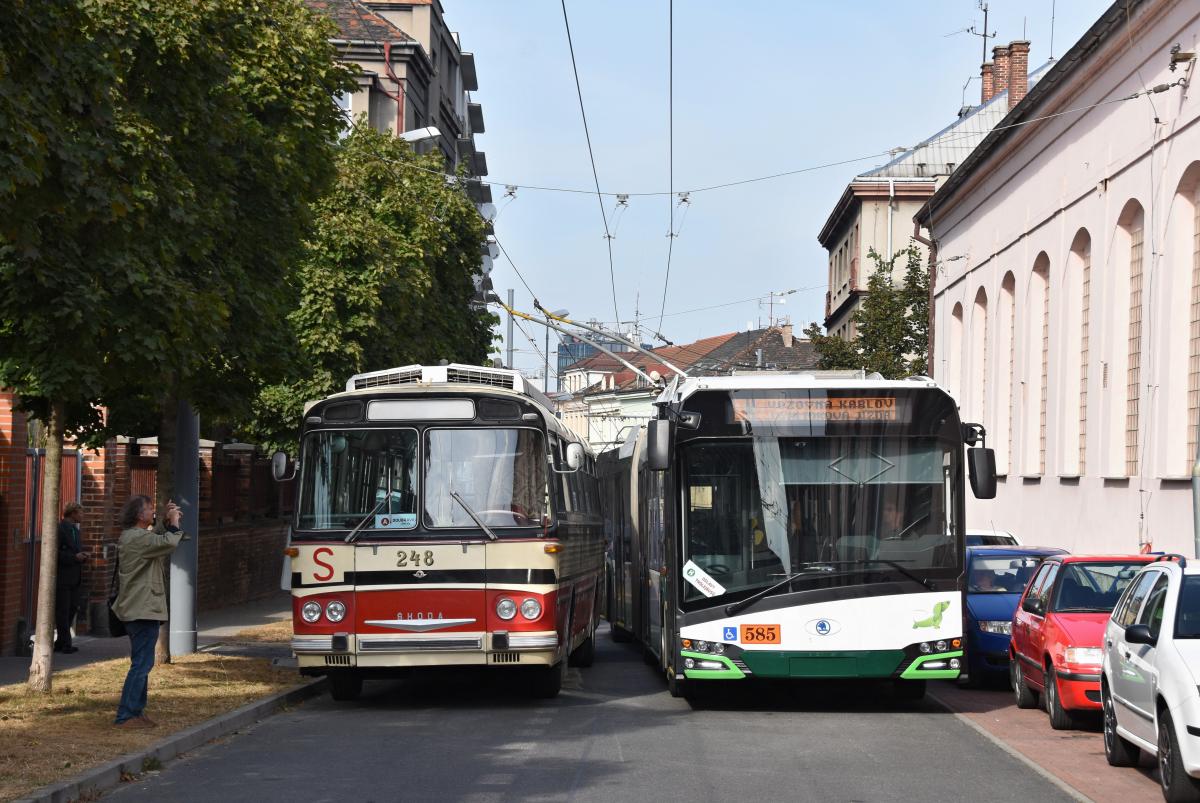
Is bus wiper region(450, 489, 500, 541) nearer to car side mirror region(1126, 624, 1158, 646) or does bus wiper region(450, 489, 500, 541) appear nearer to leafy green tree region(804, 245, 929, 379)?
car side mirror region(1126, 624, 1158, 646)

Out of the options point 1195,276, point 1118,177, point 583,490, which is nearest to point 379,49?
Answer: point 1118,177

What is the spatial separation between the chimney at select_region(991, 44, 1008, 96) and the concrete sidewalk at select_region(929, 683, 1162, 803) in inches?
1726

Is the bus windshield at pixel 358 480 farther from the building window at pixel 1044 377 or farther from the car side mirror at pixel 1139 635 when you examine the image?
the building window at pixel 1044 377

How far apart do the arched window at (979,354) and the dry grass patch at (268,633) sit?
2281cm

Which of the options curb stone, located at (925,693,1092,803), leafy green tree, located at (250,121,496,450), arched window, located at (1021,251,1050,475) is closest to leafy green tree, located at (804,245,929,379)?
arched window, located at (1021,251,1050,475)

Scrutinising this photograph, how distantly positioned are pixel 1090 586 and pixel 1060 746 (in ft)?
7.52

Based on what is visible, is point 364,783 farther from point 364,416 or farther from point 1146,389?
point 1146,389

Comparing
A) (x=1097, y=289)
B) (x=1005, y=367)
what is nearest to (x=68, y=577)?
(x=1097, y=289)

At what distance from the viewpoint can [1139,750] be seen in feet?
38.6

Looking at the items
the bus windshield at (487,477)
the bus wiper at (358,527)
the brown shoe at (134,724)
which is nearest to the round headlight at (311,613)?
the bus wiper at (358,527)

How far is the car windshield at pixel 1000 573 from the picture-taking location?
60.5 feet

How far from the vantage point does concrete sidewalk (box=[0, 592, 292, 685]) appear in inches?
683

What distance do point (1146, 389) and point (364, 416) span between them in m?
15.3

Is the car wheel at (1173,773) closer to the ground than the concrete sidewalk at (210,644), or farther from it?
farther from it
